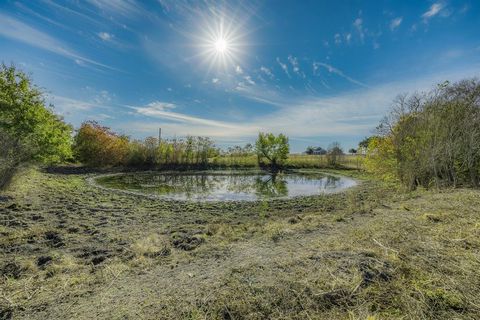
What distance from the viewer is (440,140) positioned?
32.9 ft

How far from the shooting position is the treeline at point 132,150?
2841 cm

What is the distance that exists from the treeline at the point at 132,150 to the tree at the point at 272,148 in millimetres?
7161

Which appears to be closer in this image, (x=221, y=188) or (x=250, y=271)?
(x=250, y=271)

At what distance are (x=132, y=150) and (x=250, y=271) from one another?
31.2 metres

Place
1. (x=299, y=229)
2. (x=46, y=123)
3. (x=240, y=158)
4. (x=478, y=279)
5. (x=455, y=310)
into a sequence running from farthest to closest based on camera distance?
(x=240, y=158), (x=46, y=123), (x=299, y=229), (x=478, y=279), (x=455, y=310)

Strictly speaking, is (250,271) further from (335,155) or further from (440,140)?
(335,155)

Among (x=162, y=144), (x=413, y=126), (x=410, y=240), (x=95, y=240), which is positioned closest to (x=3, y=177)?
(x=95, y=240)

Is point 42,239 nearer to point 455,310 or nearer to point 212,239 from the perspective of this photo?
point 212,239

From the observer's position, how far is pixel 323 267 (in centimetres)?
292

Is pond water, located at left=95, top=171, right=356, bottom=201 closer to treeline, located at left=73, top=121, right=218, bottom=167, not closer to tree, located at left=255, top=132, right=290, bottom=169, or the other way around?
treeline, located at left=73, top=121, right=218, bottom=167

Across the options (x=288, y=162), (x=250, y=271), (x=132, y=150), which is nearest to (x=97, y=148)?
(x=132, y=150)

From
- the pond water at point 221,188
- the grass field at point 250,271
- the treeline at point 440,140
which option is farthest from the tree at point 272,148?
the grass field at point 250,271

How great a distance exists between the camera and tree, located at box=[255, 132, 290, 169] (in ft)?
122

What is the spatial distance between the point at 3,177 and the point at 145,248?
26.9ft
